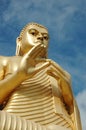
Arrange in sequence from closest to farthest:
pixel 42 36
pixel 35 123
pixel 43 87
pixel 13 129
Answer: pixel 13 129 < pixel 35 123 < pixel 43 87 < pixel 42 36

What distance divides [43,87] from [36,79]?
161 millimetres

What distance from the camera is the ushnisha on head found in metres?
5.93

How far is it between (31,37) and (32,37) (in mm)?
14

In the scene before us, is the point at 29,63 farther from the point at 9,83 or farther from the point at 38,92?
the point at 38,92

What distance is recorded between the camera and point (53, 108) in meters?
5.33

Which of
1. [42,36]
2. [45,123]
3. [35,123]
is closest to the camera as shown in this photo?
[35,123]

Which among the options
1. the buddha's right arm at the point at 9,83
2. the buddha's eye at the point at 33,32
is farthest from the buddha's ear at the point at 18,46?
the buddha's right arm at the point at 9,83

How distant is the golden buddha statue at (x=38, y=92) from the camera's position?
5.13 m

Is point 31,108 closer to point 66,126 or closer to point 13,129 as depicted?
point 66,126

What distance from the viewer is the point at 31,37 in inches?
235

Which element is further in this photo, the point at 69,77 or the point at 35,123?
the point at 69,77

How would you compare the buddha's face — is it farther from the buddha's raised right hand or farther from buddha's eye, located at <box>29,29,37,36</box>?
the buddha's raised right hand

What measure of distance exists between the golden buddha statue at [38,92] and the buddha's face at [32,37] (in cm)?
6

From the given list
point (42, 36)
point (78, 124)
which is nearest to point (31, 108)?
point (78, 124)
